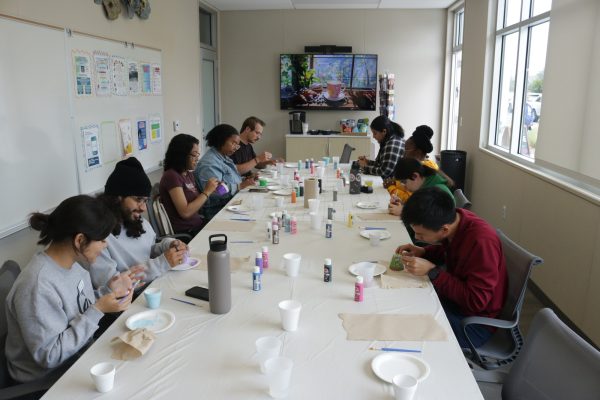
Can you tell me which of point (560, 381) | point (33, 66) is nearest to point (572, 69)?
point (560, 381)

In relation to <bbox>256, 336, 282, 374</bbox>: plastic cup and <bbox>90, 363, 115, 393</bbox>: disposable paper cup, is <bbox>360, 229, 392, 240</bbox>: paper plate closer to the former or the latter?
<bbox>256, 336, 282, 374</bbox>: plastic cup

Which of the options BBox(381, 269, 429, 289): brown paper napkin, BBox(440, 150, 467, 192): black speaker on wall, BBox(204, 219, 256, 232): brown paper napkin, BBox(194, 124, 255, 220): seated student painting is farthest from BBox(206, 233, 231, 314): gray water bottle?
BBox(440, 150, 467, 192): black speaker on wall

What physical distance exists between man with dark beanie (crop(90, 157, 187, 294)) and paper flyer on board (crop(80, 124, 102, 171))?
143 cm

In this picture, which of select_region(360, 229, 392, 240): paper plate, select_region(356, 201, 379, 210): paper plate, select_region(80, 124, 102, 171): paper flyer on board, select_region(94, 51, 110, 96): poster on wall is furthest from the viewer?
select_region(94, 51, 110, 96): poster on wall

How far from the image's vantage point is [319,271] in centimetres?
222

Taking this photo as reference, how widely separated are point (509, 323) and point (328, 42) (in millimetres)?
6670

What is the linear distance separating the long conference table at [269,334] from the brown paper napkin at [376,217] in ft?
2.23

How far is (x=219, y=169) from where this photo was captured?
13.3 ft

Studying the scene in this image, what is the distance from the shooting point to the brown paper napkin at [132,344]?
151cm

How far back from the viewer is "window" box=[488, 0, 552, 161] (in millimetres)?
4500

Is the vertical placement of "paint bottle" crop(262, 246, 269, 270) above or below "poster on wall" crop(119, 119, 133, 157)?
below

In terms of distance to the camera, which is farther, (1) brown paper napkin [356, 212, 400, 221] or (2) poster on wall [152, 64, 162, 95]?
(2) poster on wall [152, 64, 162, 95]

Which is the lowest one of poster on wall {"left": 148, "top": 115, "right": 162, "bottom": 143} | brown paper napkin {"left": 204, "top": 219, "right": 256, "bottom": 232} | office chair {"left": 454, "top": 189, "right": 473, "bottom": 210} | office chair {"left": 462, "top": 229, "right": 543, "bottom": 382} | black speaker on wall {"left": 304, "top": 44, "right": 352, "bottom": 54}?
office chair {"left": 462, "top": 229, "right": 543, "bottom": 382}

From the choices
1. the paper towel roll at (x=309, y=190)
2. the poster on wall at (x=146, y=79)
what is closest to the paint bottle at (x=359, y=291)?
the paper towel roll at (x=309, y=190)
